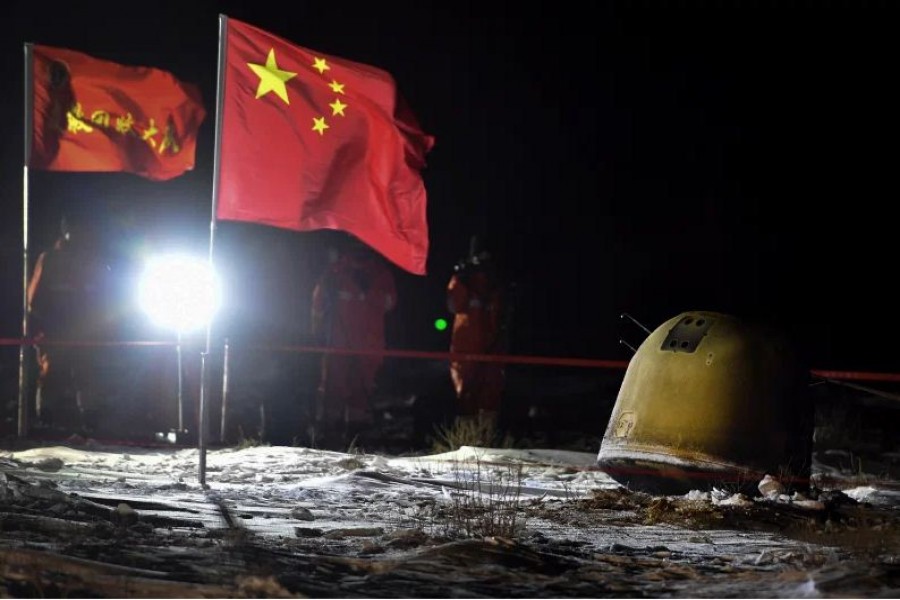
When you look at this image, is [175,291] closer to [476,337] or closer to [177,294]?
[177,294]

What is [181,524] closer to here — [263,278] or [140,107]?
[140,107]

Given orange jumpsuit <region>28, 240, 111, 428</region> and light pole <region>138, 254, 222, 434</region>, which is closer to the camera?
light pole <region>138, 254, 222, 434</region>

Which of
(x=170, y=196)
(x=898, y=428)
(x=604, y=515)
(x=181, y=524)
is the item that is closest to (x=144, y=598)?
(x=181, y=524)

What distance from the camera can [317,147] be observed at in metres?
10.5

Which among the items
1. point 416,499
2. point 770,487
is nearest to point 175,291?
point 416,499

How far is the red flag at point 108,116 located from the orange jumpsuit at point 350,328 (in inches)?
94.6

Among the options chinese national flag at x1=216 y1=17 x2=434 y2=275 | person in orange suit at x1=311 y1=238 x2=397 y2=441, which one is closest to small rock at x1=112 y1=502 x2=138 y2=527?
chinese national flag at x1=216 y1=17 x2=434 y2=275

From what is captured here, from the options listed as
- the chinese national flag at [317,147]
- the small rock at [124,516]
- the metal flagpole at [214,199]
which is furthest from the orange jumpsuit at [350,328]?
the small rock at [124,516]

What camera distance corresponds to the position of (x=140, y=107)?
14.5 meters

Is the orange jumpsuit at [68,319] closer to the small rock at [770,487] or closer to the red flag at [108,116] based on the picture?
the red flag at [108,116]

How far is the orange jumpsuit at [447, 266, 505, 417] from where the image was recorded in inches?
612

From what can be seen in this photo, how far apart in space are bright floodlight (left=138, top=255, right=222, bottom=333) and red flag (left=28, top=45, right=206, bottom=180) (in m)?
1.26

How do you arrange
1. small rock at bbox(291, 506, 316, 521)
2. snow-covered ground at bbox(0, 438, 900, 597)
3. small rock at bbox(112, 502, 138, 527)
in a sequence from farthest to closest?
small rock at bbox(291, 506, 316, 521), small rock at bbox(112, 502, 138, 527), snow-covered ground at bbox(0, 438, 900, 597)

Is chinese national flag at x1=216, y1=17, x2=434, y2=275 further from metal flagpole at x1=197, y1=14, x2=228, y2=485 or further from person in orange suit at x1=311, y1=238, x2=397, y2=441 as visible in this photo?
person in orange suit at x1=311, y1=238, x2=397, y2=441
